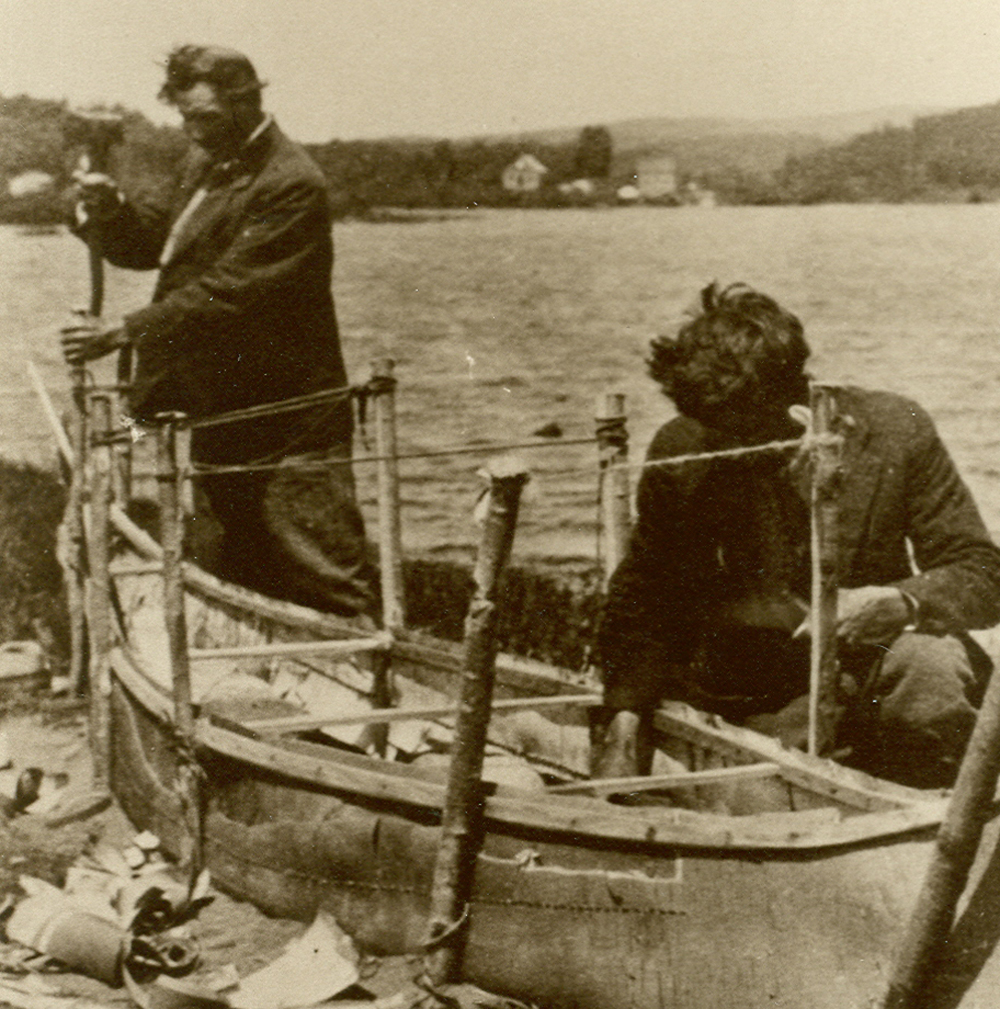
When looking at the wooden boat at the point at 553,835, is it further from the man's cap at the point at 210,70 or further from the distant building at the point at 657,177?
the distant building at the point at 657,177

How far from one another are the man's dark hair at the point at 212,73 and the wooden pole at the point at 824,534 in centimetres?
312

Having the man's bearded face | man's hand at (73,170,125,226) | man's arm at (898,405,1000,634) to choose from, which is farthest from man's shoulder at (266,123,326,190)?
man's arm at (898,405,1000,634)

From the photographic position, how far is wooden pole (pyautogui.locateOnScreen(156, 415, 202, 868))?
14.5 feet

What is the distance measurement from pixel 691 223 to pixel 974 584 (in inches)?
1749

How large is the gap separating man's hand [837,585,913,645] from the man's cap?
3.34 m

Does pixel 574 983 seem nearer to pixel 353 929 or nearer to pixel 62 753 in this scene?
pixel 353 929

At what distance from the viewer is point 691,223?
47000 mm

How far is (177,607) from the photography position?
444cm

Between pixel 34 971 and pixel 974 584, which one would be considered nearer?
pixel 974 584

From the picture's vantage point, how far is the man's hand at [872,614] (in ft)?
12.3

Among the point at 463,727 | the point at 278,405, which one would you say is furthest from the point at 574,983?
the point at 278,405

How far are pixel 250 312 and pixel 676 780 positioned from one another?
9.32ft

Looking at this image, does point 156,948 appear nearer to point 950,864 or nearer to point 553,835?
point 553,835

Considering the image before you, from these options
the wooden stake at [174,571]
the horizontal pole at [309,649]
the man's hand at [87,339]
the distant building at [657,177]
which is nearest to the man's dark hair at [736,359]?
the wooden stake at [174,571]
